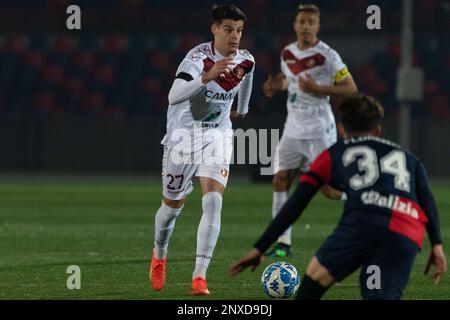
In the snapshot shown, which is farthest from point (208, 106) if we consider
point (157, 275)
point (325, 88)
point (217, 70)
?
point (325, 88)

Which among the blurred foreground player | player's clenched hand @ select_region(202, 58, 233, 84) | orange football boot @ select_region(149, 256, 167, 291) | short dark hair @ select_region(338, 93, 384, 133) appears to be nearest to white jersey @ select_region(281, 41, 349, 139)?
orange football boot @ select_region(149, 256, 167, 291)

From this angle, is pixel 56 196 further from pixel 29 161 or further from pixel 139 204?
pixel 29 161

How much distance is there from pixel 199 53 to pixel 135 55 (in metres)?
24.0

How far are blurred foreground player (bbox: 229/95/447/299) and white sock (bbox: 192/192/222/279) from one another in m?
2.52

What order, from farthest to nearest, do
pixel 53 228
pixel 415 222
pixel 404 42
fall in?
pixel 404 42
pixel 53 228
pixel 415 222

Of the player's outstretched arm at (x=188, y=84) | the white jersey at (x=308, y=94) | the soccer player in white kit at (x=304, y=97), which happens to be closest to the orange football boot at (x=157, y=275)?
the player's outstretched arm at (x=188, y=84)

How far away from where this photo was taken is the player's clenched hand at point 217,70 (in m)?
8.10

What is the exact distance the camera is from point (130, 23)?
3231cm

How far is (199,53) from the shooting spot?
880 centimetres

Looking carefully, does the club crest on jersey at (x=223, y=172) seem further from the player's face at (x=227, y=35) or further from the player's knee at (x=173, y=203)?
the player's face at (x=227, y=35)

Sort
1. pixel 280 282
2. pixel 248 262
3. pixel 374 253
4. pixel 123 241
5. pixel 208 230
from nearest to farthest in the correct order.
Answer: pixel 248 262 → pixel 374 253 → pixel 280 282 → pixel 208 230 → pixel 123 241

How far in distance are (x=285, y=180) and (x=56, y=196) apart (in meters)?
9.49

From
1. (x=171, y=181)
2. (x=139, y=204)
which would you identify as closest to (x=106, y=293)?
(x=171, y=181)

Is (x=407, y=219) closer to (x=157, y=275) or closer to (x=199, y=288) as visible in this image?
(x=199, y=288)
